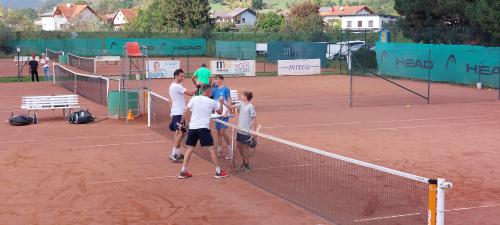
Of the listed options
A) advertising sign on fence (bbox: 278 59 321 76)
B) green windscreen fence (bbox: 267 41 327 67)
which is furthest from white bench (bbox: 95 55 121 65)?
advertising sign on fence (bbox: 278 59 321 76)

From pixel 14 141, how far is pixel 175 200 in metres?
7.93

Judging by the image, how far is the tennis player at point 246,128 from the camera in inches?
488

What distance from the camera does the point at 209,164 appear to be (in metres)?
13.8

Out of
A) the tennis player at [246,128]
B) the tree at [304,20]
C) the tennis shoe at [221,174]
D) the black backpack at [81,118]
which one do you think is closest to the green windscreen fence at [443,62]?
the black backpack at [81,118]

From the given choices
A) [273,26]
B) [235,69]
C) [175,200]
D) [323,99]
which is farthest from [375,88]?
[273,26]

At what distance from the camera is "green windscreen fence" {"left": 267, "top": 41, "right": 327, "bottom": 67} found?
5050 cm

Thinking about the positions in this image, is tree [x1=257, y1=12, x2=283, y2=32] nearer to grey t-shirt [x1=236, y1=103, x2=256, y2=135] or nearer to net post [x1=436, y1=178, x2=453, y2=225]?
grey t-shirt [x1=236, y1=103, x2=256, y2=135]

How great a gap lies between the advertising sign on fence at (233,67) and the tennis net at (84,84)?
10684 millimetres

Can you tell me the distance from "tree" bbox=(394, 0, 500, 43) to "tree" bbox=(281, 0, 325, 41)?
2082 centimetres

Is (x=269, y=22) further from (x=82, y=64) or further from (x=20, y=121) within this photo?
(x=20, y=121)

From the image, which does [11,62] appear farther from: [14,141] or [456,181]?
[456,181]

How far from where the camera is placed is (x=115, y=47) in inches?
2527

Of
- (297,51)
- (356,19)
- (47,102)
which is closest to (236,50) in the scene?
(297,51)

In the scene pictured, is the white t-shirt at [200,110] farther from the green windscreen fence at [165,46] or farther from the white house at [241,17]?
the white house at [241,17]
